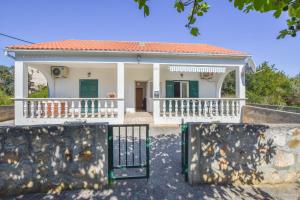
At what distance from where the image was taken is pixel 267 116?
1051cm

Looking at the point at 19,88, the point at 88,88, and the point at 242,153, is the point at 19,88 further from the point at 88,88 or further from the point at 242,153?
the point at 242,153

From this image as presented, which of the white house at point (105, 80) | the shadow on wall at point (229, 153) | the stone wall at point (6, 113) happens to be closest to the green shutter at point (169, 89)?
the white house at point (105, 80)

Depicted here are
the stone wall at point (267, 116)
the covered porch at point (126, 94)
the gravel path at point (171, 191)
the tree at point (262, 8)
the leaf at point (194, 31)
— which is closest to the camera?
the tree at point (262, 8)

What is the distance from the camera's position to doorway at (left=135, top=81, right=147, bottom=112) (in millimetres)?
16953

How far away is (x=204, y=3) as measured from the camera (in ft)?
9.73

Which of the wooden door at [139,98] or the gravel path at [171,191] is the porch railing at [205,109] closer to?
the wooden door at [139,98]

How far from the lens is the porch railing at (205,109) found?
12.1 metres

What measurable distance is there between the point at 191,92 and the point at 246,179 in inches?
452

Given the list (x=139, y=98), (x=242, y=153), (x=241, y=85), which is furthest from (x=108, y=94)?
(x=242, y=153)

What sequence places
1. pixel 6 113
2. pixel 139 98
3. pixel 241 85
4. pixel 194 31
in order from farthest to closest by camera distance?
pixel 139 98, pixel 6 113, pixel 241 85, pixel 194 31

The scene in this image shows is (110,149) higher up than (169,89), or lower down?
lower down


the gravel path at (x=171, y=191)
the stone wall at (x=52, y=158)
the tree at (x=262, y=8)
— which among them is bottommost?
the gravel path at (x=171, y=191)

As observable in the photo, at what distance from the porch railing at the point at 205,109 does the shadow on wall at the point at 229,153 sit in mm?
7428

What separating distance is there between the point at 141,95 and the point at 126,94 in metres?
2.25
